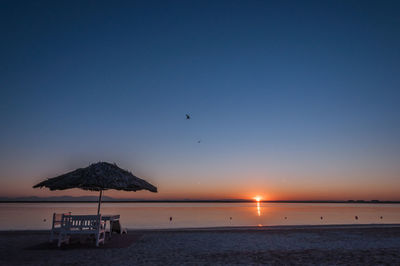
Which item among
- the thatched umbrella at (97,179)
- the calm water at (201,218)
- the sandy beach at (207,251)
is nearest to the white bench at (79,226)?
the sandy beach at (207,251)

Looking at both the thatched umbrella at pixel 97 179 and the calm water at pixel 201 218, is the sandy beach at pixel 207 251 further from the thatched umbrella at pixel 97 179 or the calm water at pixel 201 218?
the calm water at pixel 201 218

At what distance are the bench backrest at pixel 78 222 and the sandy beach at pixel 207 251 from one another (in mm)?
583

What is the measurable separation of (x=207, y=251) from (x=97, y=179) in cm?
Answer: 466

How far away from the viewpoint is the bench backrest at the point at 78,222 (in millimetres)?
9836

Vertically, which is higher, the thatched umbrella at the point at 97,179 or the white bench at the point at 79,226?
the thatched umbrella at the point at 97,179

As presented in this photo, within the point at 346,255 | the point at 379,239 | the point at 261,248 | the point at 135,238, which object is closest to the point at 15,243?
the point at 135,238

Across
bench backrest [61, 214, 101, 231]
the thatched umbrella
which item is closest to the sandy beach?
bench backrest [61, 214, 101, 231]

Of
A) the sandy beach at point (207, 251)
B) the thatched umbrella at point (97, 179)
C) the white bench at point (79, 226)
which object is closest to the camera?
the sandy beach at point (207, 251)

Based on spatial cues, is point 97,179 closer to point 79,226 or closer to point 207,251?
point 79,226

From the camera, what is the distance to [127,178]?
11531 mm

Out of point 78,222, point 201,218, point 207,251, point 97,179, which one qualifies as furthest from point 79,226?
point 201,218

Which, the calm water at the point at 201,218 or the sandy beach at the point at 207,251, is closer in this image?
the sandy beach at the point at 207,251

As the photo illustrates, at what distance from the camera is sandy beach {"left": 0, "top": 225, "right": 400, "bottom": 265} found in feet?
25.1

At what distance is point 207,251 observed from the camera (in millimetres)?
9125
